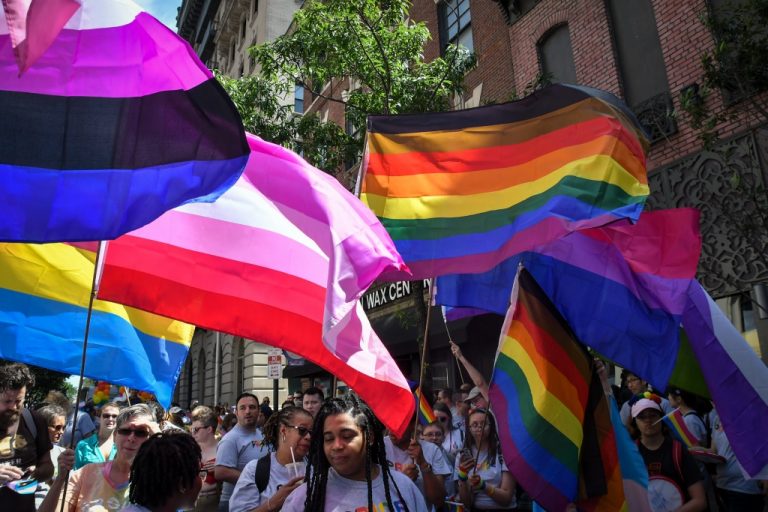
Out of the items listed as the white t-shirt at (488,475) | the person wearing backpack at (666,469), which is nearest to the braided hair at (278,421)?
the white t-shirt at (488,475)

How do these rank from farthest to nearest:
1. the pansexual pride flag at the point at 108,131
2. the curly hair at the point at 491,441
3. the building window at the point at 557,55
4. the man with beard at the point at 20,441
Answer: the building window at the point at 557,55, the curly hair at the point at 491,441, the man with beard at the point at 20,441, the pansexual pride flag at the point at 108,131

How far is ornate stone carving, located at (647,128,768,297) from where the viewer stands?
9.11 m

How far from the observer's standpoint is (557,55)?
13.1 meters

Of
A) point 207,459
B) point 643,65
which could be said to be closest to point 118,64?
point 207,459

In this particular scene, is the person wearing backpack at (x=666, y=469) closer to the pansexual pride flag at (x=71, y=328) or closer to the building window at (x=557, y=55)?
the pansexual pride flag at (x=71, y=328)

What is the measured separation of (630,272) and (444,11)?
13471 millimetres

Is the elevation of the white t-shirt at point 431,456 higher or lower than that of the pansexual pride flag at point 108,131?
lower

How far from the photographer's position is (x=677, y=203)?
10.4m

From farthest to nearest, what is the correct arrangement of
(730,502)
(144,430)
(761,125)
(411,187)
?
(761,125) < (730,502) < (411,187) < (144,430)

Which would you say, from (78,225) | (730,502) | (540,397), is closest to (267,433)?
(540,397)

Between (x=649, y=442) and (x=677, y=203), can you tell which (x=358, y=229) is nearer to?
(x=649, y=442)

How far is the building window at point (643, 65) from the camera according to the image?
35.5ft

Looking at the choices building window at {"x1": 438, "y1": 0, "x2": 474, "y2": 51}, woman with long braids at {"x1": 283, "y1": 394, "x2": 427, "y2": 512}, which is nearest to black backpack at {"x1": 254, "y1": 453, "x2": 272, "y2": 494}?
woman with long braids at {"x1": 283, "y1": 394, "x2": 427, "y2": 512}

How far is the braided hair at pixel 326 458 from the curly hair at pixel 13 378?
2.45 metres
